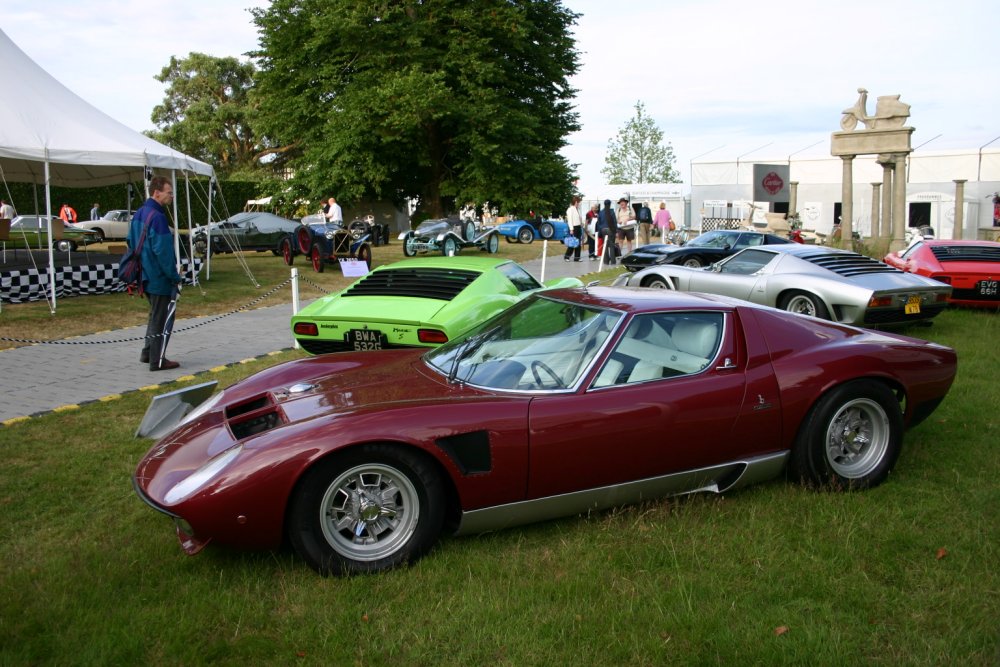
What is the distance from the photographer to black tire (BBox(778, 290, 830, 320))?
8766 millimetres

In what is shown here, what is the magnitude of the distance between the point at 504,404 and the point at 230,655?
1.43 meters

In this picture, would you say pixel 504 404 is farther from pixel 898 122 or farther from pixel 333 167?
pixel 333 167

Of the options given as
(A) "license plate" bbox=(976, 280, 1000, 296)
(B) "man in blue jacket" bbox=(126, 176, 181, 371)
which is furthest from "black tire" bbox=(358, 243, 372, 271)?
(A) "license plate" bbox=(976, 280, 1000, 296)

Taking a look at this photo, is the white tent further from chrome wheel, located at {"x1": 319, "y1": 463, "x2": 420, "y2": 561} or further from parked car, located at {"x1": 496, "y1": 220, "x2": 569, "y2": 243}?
parked car, located at {"x1": 496, "y1": 220, "x2": 569, "y2": 243}

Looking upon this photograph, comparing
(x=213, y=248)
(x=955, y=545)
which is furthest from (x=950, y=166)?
(x=955, y=545)

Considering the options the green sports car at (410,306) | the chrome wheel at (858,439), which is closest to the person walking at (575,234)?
the green sports car at (410,306)

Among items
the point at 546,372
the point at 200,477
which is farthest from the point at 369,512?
the point at 546,372

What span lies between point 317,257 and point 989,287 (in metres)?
12.5

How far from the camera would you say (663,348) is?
12.9ft

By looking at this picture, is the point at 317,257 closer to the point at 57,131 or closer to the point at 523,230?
the point at 57,131

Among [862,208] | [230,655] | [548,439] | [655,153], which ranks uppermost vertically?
[655,153]

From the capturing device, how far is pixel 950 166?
30.6 meters

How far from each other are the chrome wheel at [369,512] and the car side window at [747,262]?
7.50 m

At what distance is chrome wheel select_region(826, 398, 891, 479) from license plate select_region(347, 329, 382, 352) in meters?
3.22
